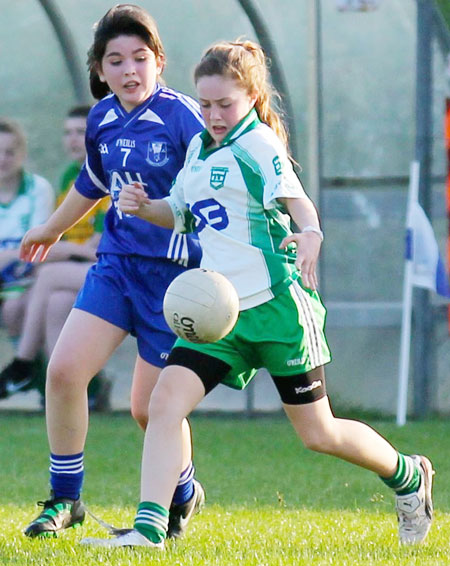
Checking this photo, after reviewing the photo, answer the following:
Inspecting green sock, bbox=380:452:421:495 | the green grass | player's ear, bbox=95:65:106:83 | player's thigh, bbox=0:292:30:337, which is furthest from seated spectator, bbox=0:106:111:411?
green sock, bbox=380:452:421:495

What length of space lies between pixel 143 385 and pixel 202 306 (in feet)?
3.21

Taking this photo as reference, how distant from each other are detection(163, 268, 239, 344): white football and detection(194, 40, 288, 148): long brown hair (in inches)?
27.9

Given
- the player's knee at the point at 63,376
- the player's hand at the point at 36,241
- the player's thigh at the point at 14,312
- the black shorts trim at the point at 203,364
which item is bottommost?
the player's thigh at the point at 14,312

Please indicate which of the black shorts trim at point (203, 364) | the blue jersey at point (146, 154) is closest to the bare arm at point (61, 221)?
the blue jersey at point (146, 154)

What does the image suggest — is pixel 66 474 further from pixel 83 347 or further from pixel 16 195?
pixel 16 195

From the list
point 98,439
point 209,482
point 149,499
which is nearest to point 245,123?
point 149,499

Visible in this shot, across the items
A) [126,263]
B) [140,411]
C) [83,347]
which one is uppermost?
[126,263]

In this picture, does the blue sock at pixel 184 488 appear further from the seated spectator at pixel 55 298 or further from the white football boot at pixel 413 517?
the seated spectator at pixel 55 298

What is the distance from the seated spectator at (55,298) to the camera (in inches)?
395

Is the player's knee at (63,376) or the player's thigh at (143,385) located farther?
the player's thigh at (143,385)

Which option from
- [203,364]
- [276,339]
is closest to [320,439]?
[276,339]

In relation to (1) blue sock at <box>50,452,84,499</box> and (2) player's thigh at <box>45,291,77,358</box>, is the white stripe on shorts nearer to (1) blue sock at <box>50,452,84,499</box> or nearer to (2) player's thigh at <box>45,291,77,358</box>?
(1) blue sock at <box>50,452,84,499</box>

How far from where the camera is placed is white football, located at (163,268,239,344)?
14.5ft

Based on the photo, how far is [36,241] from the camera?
554 cm
